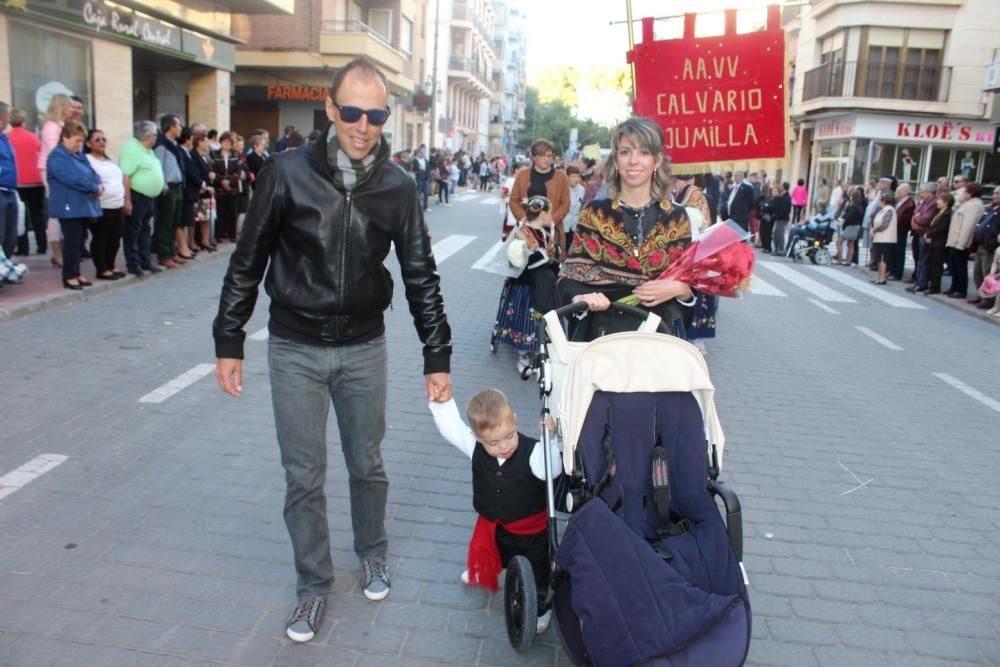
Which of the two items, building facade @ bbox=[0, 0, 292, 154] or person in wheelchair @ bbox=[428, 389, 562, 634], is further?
building facade @ bbox=[0, 0, 292, 154]

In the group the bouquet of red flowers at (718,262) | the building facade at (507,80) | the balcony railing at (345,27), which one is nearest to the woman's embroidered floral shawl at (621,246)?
the bouquet of red flowers at (718,262)

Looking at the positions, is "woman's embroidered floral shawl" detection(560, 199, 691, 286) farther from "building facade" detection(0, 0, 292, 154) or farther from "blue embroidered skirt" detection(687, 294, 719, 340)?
"building facade" detection(0, 0, 292, 154)

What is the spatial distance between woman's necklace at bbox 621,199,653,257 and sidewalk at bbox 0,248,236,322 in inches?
263

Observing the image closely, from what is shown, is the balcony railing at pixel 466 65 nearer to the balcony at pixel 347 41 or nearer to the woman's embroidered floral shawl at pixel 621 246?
the balcony at pixel 347 41

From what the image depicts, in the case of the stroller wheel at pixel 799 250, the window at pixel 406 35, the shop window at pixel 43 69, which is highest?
the window at pixel 406 35

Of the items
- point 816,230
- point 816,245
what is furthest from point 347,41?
point 816,245

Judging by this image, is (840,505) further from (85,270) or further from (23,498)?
(85,270)

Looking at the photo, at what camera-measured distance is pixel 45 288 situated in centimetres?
934

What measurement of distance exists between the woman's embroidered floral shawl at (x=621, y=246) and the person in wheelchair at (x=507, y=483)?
95cm

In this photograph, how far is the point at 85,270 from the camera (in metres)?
10.7

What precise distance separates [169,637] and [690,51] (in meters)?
5.73

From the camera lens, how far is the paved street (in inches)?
132

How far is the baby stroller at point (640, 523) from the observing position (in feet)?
8.82

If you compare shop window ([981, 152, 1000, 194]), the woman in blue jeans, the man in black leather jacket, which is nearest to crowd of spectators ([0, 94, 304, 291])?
the woman in blue jeans
